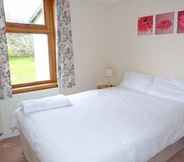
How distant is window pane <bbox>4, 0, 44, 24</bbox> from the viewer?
2797 millimetres

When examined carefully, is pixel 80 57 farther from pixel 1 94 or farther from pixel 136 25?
pixel 1 94

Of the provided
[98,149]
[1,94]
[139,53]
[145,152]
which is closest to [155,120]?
[145,152]

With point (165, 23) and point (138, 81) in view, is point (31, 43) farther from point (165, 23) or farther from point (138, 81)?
point (165, 23)

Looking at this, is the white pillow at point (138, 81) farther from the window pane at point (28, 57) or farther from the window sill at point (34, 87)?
the window pane at point (28, 57)

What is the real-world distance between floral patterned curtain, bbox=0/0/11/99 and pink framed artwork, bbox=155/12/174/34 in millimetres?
2375

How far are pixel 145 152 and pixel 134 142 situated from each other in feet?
0.62

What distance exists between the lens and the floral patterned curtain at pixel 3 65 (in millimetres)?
2482

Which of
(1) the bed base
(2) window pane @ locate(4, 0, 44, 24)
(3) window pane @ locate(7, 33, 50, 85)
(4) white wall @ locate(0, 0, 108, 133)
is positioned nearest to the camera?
(1) the bed base

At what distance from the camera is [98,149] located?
4.17 ft

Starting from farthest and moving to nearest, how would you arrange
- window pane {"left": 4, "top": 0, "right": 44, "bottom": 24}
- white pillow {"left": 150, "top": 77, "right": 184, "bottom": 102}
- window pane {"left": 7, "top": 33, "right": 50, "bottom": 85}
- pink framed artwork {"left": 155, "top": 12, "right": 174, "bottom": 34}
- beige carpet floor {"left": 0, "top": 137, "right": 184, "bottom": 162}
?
window pane {"left": 7, "top": 33, "right": 50, "bottom": 85} → window pane {"left": 4, "top": 0, "right": 44, "bottom": 24} → pink framed artwork {"left": 155, "top": 12, "right": 174, "bottom": 34} → white pillow {"left": 150, "top": 77, "right": 184, "bottom": 102} → beige carpet floor {"left": 0, "top": 137, "right": 184, "bottom": 162}

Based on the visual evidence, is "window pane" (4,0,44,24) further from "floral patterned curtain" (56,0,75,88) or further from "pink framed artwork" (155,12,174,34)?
"pink framed artwork" (155,12,174,34)

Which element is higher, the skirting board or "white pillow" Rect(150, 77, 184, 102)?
"white pillow" Rect(150, 77, 184, 102)

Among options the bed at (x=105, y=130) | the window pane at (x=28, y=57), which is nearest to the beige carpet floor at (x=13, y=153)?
the bed at (x=105, y=130)

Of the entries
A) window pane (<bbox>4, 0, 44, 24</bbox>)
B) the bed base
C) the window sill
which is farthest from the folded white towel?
window pane (<bbox>4, 0, 44, 24</bbox>)
